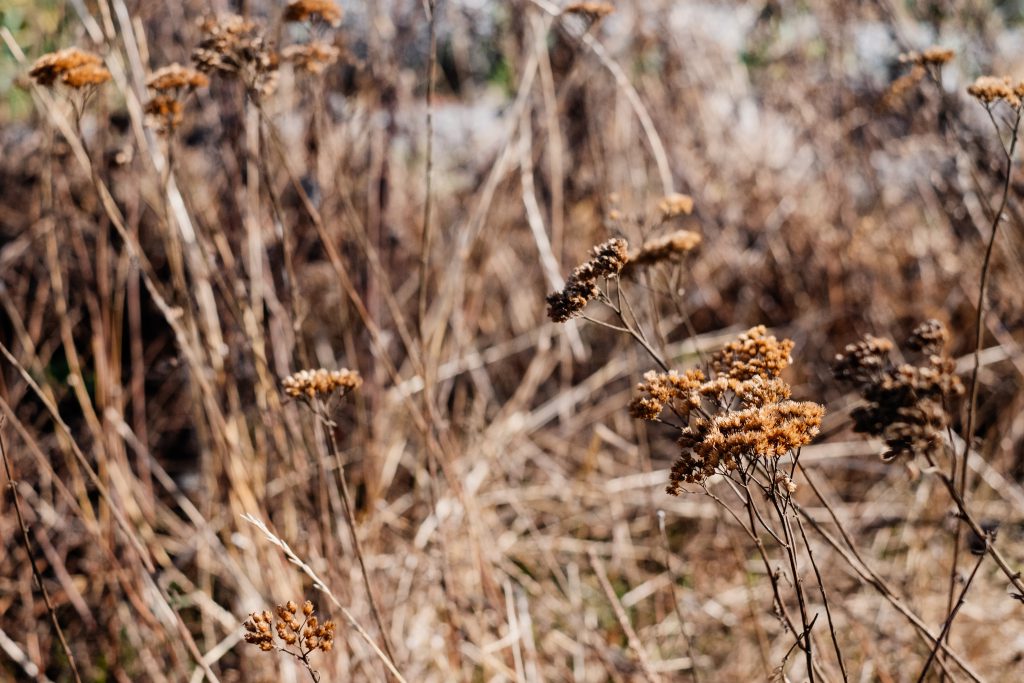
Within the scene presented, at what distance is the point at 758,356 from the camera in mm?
1247

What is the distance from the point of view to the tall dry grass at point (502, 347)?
167 cm

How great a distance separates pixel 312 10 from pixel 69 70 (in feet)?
1.60

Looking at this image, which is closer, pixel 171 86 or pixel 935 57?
pixel 935 57

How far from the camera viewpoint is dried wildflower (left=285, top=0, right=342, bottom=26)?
1.76m

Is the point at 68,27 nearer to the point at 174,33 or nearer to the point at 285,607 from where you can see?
the point at 174,33

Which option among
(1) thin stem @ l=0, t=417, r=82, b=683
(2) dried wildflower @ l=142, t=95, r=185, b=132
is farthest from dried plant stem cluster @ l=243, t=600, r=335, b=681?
(2) dried wildflower @ l=142, t=95, r=185, b=132

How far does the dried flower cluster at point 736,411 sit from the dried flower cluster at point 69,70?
1186 mm

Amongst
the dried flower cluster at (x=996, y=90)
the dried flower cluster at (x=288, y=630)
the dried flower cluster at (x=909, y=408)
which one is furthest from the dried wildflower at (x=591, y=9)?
the dried flower cluster at (x=288, y=630)

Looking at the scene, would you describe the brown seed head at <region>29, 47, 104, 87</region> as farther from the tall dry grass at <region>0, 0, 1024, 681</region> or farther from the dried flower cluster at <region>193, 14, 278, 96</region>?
the dried flower cluster at <region>193, 14, 278, 96</region>

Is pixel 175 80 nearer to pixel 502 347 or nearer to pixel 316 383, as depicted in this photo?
pixel 316 383

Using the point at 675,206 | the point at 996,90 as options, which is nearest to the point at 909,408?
the point at 996,90

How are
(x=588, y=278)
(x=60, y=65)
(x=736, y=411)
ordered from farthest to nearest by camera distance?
(x=60, y=65) < (x=588, y=278) < (x=736, y=411)

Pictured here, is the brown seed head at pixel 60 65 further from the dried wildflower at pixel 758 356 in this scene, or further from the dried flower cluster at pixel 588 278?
the dried wildflower at pixel 758 356

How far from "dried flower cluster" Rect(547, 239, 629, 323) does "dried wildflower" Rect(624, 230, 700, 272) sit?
0.42 meters
